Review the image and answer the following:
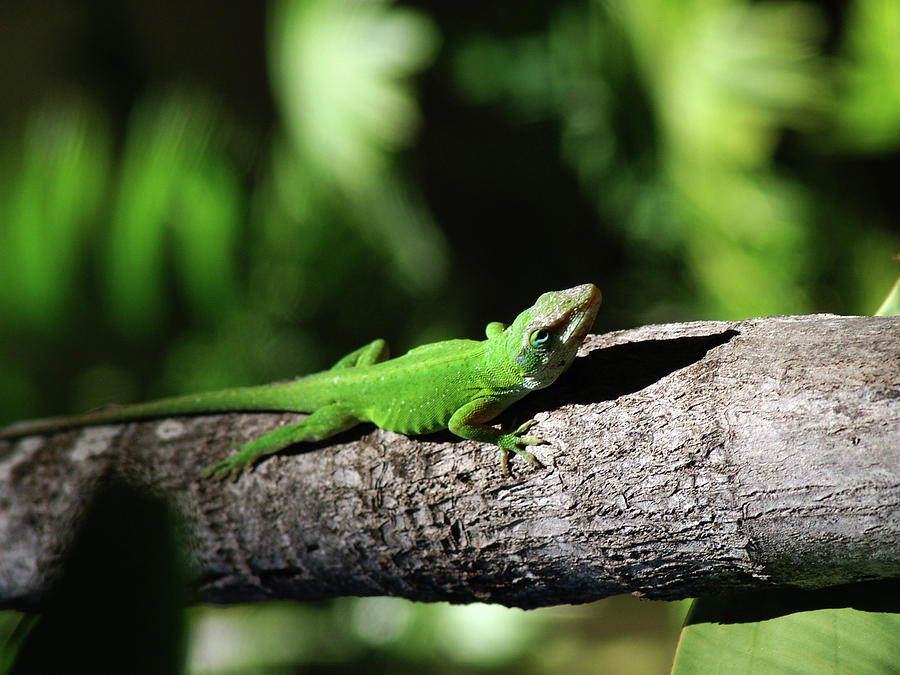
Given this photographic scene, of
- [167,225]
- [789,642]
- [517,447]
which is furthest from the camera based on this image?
[167,225]

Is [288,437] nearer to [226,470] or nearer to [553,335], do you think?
[226,470]

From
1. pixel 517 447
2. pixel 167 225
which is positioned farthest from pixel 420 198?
pixel 517 447

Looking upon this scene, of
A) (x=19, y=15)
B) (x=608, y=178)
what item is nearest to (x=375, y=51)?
(x=608, y=178)

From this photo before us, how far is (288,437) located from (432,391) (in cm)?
51

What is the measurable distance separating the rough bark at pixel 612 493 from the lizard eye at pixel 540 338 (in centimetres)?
14

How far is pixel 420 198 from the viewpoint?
4.41 metres

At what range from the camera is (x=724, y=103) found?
3.26 meters

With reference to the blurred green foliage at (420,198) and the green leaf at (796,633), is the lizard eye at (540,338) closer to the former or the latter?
the green leaf at (796,633)

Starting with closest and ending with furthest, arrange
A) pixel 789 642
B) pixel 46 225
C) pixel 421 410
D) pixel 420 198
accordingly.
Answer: pixel 789 642 → pixel 421 410 → pixel 46 225 → pixel 420 198

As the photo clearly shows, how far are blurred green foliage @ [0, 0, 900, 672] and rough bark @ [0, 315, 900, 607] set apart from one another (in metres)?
1.68

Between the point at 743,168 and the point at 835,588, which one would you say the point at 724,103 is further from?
the point at 835,588

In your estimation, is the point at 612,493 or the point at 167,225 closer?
the point at 612,493

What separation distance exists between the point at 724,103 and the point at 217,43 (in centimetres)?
491

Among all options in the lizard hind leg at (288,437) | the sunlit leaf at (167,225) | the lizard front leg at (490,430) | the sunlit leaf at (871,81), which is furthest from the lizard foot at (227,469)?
the sunlit leaf at (871,81)
